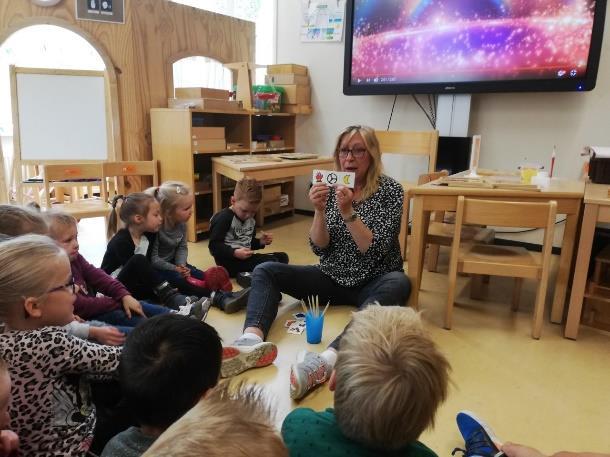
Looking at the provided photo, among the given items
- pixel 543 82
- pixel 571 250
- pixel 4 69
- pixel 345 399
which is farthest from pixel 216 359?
pixel 4 69

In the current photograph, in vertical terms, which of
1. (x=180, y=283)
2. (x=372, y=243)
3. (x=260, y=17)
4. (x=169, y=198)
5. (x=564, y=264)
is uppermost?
(x=260, y=17)

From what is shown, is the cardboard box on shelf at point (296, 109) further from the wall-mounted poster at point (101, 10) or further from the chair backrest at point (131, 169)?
the wall-mounted poster at point (101, 10)

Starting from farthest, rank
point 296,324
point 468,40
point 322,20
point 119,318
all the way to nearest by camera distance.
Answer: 1. point 322,20
2. point 468,40
3. point 296,324
4. point 119,318

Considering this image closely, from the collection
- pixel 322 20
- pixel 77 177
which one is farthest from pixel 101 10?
pixel 322 20

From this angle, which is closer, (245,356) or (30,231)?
(30,231)

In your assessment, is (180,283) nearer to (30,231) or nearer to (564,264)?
(30,231)

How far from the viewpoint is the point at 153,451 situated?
1.58ft

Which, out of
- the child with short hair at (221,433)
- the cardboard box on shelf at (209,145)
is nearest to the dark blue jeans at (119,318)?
the child with short hair at (221,433)

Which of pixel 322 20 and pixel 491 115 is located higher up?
pixel 322 20

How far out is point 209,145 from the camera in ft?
12.1

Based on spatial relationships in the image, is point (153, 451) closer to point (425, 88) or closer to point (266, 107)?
point (425, 88)

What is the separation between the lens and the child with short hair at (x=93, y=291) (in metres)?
1.73

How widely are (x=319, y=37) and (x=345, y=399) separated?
14.1 feet

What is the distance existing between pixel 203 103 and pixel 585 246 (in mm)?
2820
